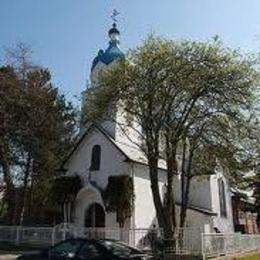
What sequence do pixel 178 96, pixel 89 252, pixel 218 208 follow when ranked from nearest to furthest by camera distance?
pixel 89 252, pixel 178 96, pixel 218 208

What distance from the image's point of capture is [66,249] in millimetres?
14406

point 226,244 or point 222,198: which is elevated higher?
point 222,198

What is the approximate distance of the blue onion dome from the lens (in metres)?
37.1

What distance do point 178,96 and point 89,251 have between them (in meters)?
12.1

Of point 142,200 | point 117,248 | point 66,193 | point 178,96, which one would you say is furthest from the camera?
point 66,193

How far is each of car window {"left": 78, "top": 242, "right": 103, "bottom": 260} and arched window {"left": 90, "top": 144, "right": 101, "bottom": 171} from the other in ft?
59.6

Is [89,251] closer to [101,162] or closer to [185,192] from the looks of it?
[185,192]

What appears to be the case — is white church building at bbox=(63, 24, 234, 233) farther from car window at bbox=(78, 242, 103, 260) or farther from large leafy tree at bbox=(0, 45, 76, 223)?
car window at bbox=(78, 242, 103, 260)

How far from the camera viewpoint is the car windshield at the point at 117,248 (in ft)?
45.6

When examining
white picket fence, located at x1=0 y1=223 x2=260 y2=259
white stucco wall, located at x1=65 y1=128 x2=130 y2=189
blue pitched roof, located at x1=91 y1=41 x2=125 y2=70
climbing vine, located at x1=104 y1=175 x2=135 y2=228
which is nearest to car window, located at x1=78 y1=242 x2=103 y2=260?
white picket fence, located at x1=0 y1=223 x2=260 y2=259

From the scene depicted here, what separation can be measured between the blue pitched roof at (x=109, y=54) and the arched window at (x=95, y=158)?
25.2 ft

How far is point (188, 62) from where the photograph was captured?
2333cm

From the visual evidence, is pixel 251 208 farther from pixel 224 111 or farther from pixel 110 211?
pixel 224 111

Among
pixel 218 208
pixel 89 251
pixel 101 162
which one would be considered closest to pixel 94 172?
pixel 101 162
